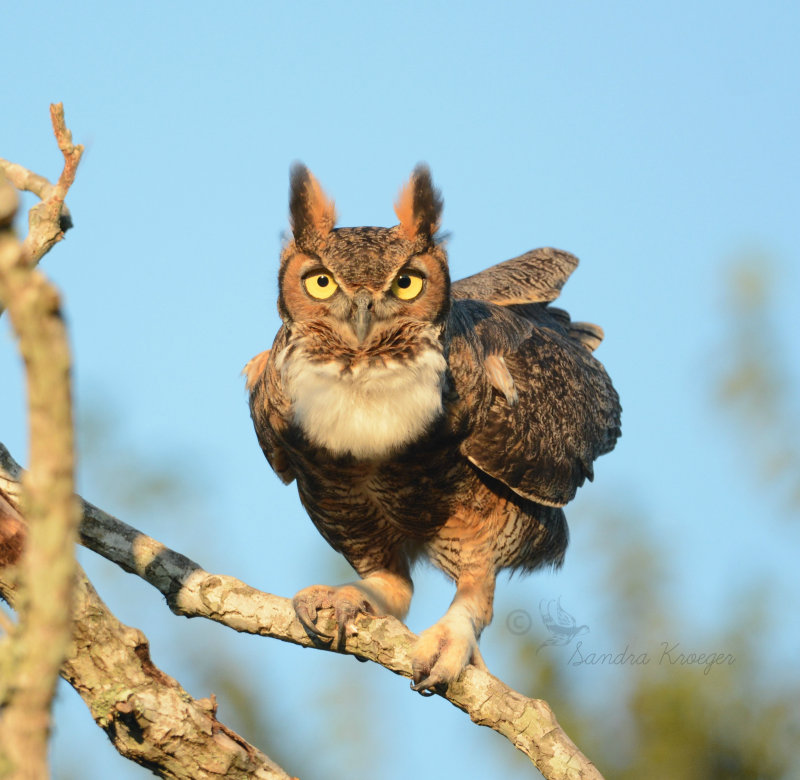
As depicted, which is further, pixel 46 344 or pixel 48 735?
pixel 48 735

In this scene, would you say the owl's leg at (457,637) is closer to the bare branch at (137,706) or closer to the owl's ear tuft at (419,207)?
the bare branch at (137,706)

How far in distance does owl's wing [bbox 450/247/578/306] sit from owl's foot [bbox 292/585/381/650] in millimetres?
2444

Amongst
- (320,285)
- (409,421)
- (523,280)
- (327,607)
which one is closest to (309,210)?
(320,285)

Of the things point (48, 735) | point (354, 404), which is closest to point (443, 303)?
point (354, 404)

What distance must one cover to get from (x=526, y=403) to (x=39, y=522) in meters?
3.46

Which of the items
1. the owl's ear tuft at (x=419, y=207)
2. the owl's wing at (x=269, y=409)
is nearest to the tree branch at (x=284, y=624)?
the owl's wing at (x=269, y=409)

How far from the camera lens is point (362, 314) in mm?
3539

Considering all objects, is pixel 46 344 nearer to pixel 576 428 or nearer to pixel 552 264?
pixel 576 428

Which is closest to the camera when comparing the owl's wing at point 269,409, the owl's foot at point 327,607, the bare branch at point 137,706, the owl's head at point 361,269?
the bare branch at point 137,706

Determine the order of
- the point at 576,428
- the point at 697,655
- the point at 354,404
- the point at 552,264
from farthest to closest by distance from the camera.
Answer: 1. the point at 552,264
2. the point at 697,655
3. the point at 576,428
4. the point at 354,404

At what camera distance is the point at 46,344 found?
1.02 meters

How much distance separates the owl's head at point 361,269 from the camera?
3.61 m

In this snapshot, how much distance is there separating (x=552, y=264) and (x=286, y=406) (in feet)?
10.7

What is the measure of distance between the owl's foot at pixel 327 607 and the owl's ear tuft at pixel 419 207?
136 cm
